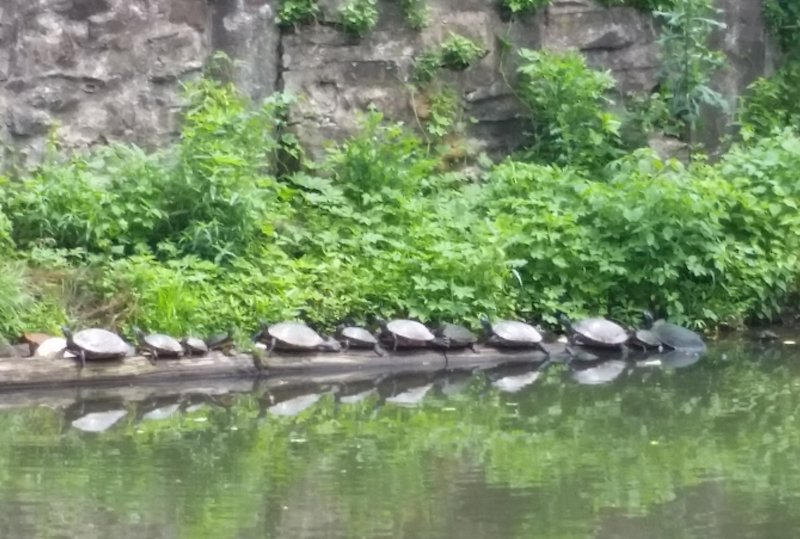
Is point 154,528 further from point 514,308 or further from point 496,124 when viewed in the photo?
point 496,124

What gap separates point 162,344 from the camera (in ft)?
29.1

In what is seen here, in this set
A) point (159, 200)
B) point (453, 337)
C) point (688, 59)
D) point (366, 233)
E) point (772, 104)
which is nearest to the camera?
point (453, 337)

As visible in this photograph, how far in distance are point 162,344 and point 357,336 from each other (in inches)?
54.5

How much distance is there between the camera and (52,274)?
371 inches

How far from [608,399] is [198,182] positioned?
3445 millimetres

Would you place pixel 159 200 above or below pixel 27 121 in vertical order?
below

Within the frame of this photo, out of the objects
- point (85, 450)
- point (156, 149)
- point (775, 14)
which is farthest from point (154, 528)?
point (775, 14)

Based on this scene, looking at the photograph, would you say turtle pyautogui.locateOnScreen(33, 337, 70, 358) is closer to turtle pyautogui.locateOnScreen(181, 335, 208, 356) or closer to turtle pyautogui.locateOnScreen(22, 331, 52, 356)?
turtle pyautogui.locateOnScreen(22, 331, 52, 356)

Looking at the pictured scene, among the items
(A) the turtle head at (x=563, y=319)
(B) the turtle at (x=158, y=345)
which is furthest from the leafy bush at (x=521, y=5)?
(B) the turtle at (x=158, y=345)

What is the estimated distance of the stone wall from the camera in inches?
430

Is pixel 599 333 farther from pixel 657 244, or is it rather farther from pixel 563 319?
pixel 657 244

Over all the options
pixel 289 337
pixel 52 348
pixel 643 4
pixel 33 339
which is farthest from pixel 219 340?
pixel 643 4

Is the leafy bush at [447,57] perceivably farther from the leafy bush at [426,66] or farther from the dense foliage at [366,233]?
the dense foliage at [366,233]

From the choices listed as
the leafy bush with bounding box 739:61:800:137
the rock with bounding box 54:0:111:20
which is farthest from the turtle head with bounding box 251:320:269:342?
the leafy bush with bounding box 739:61:800:137
